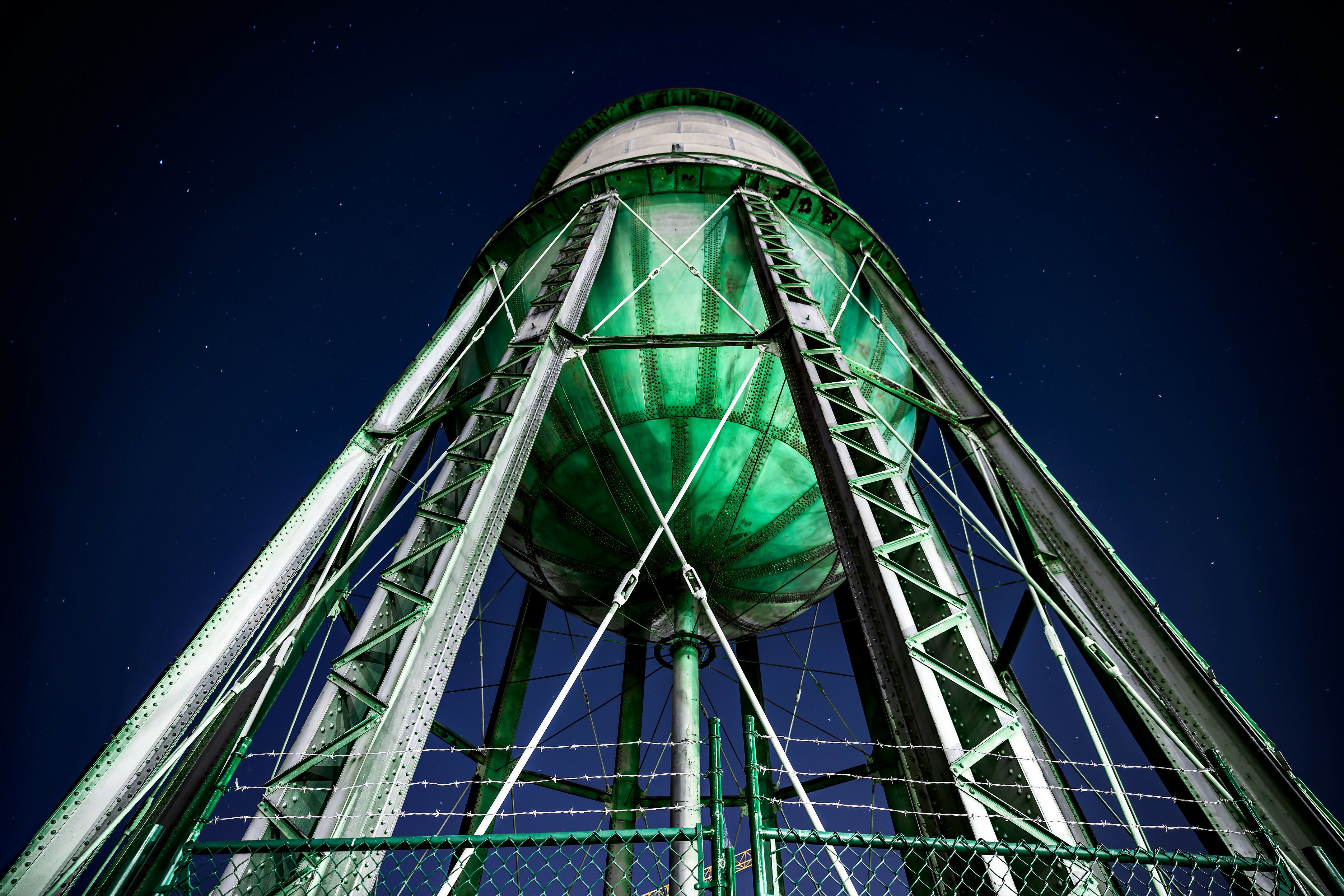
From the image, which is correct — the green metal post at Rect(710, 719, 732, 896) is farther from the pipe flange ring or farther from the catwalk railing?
the pipe flange ring

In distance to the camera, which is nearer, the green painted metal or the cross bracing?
the cross bracing

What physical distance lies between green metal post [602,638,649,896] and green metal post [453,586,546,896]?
1.21m

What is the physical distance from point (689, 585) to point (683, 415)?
8.96ft

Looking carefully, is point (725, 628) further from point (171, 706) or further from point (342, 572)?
point (171, 706)

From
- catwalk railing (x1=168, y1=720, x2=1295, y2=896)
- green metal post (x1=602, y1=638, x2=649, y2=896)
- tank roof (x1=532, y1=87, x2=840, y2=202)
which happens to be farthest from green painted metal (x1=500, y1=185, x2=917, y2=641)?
catwalk railing (x1=168, y1=720, x2=1295, y2=896)

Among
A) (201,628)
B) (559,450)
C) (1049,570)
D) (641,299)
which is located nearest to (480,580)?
(201,628)

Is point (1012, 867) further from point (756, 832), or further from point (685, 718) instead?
point (685, 718)

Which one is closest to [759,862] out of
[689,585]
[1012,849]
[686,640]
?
[1012,849]

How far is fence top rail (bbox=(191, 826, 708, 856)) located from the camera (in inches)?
90.8

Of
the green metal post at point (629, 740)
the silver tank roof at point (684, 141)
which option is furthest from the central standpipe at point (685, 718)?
the silver tank roof at point (684, 141)

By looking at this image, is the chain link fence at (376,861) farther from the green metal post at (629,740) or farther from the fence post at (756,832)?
the green metal post at (629,740)

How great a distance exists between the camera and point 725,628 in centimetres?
920

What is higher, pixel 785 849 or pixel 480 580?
pixel 480 580

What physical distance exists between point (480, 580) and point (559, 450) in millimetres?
2671
